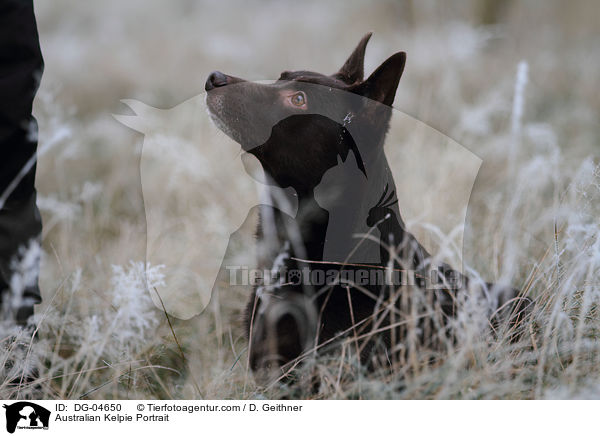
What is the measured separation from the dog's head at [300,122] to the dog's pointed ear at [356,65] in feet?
0.80

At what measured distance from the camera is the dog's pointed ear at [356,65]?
8.64ft

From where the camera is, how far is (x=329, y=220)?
8.09 feet

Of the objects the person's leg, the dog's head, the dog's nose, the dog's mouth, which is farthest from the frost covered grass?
the dog's nose

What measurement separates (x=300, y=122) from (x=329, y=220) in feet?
1.41

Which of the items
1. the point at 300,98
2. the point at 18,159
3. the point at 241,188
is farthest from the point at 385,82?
the point at 241,188

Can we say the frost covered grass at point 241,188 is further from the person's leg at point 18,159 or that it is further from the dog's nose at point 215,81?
the dog's nose at point 215,81

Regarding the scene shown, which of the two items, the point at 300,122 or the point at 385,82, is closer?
the point at 385,82
